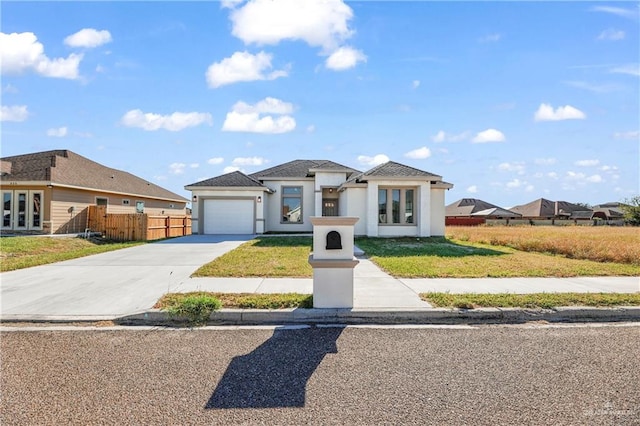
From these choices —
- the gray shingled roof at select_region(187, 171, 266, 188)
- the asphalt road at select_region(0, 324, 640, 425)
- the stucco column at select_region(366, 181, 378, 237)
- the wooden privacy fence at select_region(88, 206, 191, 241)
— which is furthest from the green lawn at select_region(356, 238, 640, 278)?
the wooden privacy fence at select_region(88, 206, 191, 241)

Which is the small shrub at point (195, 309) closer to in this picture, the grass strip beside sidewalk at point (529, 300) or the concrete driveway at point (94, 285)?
the concrete driveway at point (94, 285)

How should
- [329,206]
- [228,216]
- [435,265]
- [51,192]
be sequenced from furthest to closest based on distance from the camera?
[329,206] → [228,216] → [51,192] → [435,265]

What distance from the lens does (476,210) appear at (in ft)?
176

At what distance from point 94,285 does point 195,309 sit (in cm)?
355

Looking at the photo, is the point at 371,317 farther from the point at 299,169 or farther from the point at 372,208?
the point at 299,169

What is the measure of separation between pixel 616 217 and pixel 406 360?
7109 centimetres

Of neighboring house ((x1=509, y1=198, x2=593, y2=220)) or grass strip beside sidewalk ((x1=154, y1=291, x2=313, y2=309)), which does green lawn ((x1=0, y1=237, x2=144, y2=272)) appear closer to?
grass strip beside sidewalk ((x1=154, y1=291, x2=313, y2=309))

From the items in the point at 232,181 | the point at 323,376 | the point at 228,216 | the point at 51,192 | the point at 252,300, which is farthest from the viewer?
the point at 232,181

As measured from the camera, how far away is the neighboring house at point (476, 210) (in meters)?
Result: 48.6

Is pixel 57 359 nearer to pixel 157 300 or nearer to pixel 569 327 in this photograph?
pixel 157 300

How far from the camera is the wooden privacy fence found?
19.7 meters

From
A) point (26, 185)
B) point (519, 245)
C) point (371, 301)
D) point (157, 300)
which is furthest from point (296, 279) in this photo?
point (26, 185)

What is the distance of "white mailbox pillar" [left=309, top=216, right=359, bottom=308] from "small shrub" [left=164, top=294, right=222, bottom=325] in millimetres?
1607

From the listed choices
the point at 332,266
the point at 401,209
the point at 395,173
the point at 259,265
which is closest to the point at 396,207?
the point at 401,209
